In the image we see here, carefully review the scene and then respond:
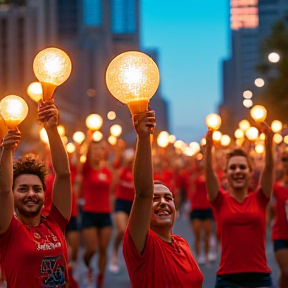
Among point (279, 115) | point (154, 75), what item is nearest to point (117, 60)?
point (154, 75)

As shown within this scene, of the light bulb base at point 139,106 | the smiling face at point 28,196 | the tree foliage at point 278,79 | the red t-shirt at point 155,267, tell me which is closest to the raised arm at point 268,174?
the smiling face at point 28,196

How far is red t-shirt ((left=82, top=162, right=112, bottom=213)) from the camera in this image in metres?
10.7

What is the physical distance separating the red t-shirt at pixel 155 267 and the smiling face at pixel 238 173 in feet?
8.31

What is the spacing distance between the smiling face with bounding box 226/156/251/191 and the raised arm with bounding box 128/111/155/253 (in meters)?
2.79

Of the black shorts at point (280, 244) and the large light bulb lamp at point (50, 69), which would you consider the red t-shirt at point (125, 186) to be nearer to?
the black shorts at point (280, 244)

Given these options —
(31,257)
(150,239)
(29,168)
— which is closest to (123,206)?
(29,168)

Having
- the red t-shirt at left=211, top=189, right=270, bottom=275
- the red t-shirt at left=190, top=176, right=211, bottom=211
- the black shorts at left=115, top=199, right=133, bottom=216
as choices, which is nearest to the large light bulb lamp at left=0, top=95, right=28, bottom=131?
the red t-shirt at left=211, top=189, right=270, bottom=275

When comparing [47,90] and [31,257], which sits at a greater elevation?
[47,90]

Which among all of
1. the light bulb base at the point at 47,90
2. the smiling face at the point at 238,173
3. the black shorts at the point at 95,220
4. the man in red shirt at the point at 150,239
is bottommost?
the black shorts at the point at 95,220

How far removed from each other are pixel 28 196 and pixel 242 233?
2.26m

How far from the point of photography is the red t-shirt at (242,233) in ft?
19.7

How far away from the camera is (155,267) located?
3816mm

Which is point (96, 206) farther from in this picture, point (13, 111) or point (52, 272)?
point (52, 272)

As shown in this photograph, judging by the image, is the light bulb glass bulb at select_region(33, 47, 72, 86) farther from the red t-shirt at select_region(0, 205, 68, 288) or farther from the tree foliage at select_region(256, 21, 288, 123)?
the tree foliage at select_region(256, 21, 288, 123)
